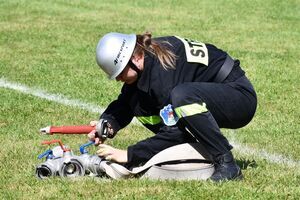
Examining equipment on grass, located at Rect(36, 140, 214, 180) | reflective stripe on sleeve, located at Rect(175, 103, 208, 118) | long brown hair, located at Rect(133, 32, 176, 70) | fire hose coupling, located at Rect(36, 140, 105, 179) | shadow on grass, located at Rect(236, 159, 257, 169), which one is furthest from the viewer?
shadow on grass, located at Rect(236, 159, 257, 169)

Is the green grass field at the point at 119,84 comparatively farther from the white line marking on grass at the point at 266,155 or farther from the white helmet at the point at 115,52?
the white helmet at the point at 115,52

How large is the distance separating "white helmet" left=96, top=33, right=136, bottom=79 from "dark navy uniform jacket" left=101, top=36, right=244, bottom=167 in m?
0.15

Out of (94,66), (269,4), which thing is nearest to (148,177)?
(94,66)

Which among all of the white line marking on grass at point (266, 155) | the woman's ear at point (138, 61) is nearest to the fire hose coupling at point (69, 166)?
the woman's ear at point (138, 61)

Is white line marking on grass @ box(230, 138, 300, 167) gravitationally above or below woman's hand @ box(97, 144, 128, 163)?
below

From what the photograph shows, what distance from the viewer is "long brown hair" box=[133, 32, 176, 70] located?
5.12m

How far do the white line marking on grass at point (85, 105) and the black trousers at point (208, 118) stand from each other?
0.80m

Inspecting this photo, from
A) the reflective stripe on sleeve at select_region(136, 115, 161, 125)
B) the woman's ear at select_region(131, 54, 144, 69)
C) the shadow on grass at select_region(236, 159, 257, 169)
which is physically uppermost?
the woman's ear at select_region(131, 54, 144, 69)

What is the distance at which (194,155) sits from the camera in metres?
5.23

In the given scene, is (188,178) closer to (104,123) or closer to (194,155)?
(194,155)

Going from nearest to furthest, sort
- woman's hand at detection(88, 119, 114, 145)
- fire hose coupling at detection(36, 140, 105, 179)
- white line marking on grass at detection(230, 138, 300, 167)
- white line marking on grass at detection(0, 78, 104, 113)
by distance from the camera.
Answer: fire hose coupling at detection(36, 140, 105, 179) → woman's hand at detection(88, 119, 114, 145) → white line marking on grass at detection(230, 138, 300, 167) → white line marking on grass at detection(0, 78, 104, 113)

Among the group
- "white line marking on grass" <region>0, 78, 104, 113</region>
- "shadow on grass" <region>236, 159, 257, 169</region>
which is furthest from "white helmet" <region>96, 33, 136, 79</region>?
"white line marking on grass" <region>0, 78, 104, 113</region>

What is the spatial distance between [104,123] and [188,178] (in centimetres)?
81

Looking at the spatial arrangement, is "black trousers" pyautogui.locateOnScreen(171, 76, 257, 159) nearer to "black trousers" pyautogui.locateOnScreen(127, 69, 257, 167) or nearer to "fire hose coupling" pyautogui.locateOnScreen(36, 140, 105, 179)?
"black trousers" pyautogui.locateOnScreen(127, 69, 257, 167)
